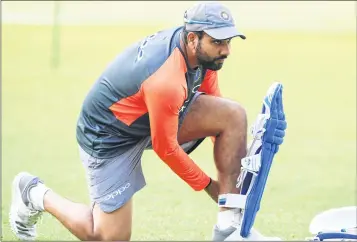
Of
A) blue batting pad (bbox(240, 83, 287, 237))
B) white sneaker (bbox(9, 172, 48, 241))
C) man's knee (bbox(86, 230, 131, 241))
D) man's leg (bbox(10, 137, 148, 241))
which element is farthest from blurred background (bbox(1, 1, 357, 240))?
blue batting pad (bbox(240, 83, 287, 237))

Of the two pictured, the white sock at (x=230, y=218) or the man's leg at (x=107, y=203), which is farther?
the man's leg at (x=107, y=203)

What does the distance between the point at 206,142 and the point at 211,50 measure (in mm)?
4824

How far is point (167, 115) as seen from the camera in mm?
3691

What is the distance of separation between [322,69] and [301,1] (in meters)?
0.99

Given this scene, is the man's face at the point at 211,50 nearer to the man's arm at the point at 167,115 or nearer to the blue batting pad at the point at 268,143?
the man's arm at the point at 167,115

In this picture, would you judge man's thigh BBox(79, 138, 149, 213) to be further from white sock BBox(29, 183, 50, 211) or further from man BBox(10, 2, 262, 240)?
white sock BBox(29, 183, 50, 211)

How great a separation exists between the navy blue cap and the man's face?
0.04 m

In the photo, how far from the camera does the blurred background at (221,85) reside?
5.77 metres

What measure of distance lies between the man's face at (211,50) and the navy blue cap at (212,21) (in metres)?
0.04

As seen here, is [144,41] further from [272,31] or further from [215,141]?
[272,31]

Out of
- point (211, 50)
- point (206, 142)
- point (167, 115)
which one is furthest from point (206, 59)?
point (206, 142)

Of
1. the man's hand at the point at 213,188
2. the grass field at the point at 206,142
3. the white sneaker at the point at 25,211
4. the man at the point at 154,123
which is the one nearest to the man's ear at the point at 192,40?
the man at the point at 154,123

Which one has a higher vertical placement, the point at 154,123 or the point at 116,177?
the point at 154,123

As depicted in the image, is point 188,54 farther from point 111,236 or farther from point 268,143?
point 111,236
